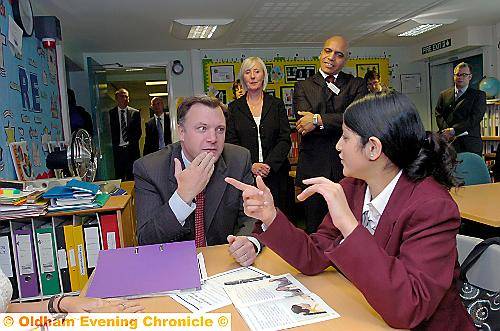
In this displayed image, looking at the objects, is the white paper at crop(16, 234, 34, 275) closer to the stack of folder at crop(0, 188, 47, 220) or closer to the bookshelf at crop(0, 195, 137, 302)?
the bookshelf at crop(0, 195, 137, 302)

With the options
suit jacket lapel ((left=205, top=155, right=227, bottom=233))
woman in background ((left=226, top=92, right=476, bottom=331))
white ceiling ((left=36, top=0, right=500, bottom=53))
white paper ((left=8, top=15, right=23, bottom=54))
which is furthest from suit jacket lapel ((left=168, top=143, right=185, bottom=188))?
white ceiling ((left=36, top=0, right=500, bottom=53))

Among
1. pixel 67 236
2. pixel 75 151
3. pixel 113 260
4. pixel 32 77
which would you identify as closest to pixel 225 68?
pixel 32 77

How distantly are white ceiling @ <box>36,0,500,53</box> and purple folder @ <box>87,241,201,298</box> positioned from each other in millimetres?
3068

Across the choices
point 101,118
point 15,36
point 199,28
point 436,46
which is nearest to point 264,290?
point 15,36

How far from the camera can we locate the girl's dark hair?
3.51 ft

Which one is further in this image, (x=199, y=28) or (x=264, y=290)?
(x=199, y=28)

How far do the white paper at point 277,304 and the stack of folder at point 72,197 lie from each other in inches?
51.9

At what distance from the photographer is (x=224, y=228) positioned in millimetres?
1755

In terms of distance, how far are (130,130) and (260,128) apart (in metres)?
3.77

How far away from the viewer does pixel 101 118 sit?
5.30m

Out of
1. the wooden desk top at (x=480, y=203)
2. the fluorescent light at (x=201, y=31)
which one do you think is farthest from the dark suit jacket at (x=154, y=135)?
the wooden desk top at (x=480, y=203)

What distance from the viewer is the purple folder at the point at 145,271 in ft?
3.66

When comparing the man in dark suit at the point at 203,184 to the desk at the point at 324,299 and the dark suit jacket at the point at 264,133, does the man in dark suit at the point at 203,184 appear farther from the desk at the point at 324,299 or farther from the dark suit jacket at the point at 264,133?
the dark suit jacket at the point at 264,133

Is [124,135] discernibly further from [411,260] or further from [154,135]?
[411,260]
